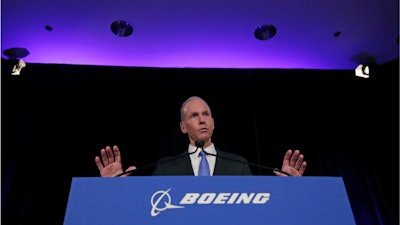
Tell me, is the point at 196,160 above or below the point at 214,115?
below

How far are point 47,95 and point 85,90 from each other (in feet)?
1.18

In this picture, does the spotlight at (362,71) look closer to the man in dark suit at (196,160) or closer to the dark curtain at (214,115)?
the dark curtain at (214,115)

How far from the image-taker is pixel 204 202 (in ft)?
2.45

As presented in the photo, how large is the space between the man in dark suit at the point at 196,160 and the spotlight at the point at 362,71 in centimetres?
197

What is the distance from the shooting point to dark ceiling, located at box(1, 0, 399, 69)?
2.53 m

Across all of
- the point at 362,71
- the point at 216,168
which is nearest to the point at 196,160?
the point at 216,168

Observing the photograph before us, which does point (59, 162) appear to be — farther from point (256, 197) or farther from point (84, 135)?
point (256, 197)

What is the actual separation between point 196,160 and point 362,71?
2307mm

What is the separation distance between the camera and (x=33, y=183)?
2703 millimetres

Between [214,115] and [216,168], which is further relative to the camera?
[214,115]

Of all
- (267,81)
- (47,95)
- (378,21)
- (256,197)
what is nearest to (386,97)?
(378,21)

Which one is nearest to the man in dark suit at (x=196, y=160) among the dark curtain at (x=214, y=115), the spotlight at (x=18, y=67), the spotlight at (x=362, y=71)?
the dark curtain at (x=214, y=115)

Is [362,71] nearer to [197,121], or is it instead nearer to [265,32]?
[265,32]

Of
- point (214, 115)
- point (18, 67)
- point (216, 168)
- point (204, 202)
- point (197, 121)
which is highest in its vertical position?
point (18, 67)
